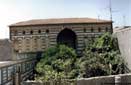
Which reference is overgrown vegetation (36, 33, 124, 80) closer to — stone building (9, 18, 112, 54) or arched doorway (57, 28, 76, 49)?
stone building (9, 18, 112, 54)

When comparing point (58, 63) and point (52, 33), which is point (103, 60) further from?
point (52, 33)

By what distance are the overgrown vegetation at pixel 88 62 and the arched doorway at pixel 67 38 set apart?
14.0ft

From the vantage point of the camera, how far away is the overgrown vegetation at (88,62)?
2477 cm

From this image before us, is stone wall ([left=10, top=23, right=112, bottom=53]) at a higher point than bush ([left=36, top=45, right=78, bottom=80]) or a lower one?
higher

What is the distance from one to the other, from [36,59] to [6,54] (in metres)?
2.95

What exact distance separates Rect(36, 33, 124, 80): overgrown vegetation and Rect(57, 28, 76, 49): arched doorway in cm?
426

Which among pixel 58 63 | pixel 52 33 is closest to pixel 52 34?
pixel 52 33

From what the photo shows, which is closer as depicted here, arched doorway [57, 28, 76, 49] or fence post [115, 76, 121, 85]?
fence post [115, 76, 121, 85]

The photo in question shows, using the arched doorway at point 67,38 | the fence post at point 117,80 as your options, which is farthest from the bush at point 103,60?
the fence post at point 117,80

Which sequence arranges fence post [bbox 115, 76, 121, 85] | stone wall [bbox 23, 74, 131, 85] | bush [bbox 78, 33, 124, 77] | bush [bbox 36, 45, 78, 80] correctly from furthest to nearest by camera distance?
bush [bbox 36, 45, 78, 80] < bush [bbox 78, 33, 124, 77] < fence post [bbox 115, 76, 121, 85] < stone wall [bbox 23, 74, 131, 85]

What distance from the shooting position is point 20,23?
3675cm

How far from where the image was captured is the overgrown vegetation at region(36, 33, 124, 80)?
24766 mm

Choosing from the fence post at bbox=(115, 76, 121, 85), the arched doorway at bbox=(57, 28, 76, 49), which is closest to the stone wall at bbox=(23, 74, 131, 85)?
the fence post at bbox=(115, 76, 121, 85)

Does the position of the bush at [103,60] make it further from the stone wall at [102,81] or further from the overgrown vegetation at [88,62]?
the stone wall at [102,81]
